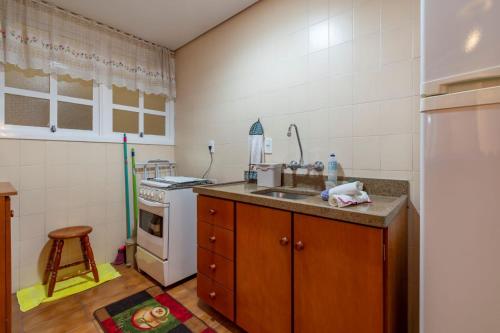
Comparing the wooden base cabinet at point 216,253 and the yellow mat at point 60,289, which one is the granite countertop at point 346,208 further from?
the yellow mat at point 60,289

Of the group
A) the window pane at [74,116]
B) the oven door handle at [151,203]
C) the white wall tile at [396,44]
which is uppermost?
the white wall tile at [396,44]

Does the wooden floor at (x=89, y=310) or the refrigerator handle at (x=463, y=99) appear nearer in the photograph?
the refrigerator handle at (x=463, y=99)

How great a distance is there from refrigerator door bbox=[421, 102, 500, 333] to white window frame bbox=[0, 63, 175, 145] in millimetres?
2639

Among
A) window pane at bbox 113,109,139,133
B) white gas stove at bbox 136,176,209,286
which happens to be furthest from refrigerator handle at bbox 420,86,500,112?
window pane at bbox 113,109,139,133

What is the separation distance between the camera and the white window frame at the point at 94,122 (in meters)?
1.93

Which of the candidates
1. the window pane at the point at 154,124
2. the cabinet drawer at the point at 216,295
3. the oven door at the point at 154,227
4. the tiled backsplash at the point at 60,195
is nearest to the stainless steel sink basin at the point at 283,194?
the cabinet drawer at the point at 216,295

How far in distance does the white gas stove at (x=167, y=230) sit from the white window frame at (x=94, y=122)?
0.75 metres

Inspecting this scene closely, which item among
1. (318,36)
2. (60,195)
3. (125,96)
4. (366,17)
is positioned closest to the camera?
(366,17)

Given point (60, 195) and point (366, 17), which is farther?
point (60, 195)

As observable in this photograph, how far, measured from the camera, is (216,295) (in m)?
1.58

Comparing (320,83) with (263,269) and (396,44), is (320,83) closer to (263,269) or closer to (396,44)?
(396,44)

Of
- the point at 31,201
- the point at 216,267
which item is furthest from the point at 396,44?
the point at 31,201

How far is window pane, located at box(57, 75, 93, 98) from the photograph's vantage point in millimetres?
2191

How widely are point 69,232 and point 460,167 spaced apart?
2.53m
